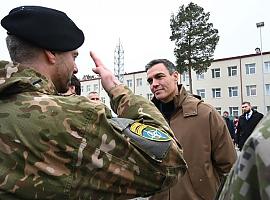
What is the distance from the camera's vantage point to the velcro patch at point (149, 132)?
4.93 feet

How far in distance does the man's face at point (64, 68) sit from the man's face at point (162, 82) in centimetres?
181

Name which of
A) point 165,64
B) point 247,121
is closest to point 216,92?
point 247,121

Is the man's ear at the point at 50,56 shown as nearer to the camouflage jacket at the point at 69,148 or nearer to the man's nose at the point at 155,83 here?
the camouflage jacket at the point at 69,148

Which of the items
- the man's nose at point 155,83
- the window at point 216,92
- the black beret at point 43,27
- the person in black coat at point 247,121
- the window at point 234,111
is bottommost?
the window at point 234,111

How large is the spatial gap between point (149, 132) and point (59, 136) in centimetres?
36

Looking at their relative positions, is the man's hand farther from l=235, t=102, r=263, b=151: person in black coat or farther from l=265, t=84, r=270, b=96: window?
l=265, t=84, r=270, b=96: window

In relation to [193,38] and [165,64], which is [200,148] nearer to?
[165,64]

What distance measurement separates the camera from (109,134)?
145 centimetres

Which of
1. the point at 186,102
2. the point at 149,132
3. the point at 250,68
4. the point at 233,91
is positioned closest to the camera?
the point at 149,132

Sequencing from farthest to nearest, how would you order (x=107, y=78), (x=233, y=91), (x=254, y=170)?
1. (x=233, y=91)
2. (x=107, y=78)
3. (x=254, y=170)

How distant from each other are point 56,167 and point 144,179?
351 millimetres

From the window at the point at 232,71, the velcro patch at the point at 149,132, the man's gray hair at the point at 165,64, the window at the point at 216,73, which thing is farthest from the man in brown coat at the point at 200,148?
the window at the point at 216,73

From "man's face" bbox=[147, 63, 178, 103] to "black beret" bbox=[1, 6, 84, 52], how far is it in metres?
1.88

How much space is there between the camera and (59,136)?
55.2 inches
